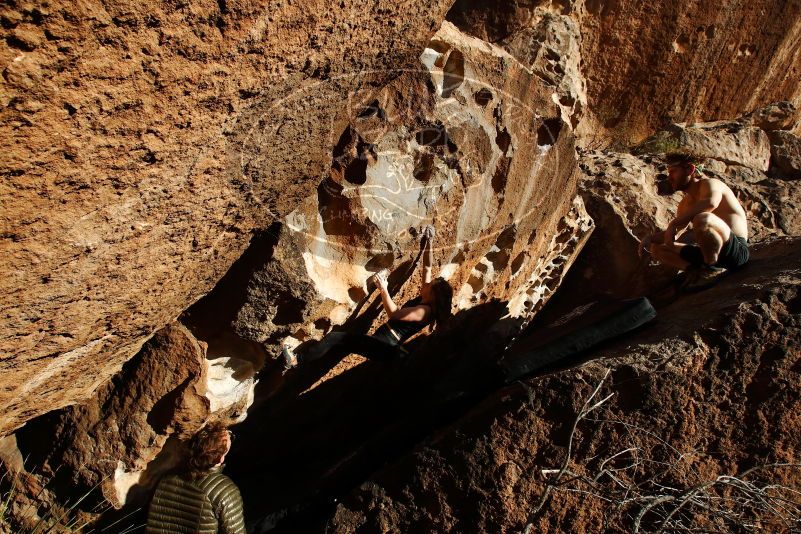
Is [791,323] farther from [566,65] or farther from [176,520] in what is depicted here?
[176,520]

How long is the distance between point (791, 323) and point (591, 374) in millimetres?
1182

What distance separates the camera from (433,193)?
3543 millimetres

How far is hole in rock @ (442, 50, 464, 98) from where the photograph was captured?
3572mm

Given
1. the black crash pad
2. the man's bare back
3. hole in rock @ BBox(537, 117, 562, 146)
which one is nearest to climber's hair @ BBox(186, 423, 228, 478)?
the black crash pad

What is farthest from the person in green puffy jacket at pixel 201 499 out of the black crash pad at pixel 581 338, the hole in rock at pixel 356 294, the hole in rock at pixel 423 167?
the black crash pad at pixel 581 338

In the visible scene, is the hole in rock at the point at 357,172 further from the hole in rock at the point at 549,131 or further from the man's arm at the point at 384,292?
the hole in rock at the point at 549,131

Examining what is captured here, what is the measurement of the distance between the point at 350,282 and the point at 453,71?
143cm

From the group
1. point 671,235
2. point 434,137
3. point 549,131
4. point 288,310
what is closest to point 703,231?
point 671,235

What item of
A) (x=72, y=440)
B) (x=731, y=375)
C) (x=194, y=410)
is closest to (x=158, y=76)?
(x=194, y=410)

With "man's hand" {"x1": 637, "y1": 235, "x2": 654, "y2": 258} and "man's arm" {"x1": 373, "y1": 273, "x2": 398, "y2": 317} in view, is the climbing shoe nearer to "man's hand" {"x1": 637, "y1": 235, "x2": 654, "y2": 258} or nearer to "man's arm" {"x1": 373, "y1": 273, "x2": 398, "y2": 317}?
"man's arm" {"x1": 373, "y1": 273, "x2": 398, "y2": 317}

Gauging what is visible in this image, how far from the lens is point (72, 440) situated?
313cm

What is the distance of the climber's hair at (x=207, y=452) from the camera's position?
2.99 m

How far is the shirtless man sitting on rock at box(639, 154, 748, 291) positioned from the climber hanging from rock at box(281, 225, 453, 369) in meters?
1.73

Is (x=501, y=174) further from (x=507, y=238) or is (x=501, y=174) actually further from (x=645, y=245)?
(x=645, y=245)
